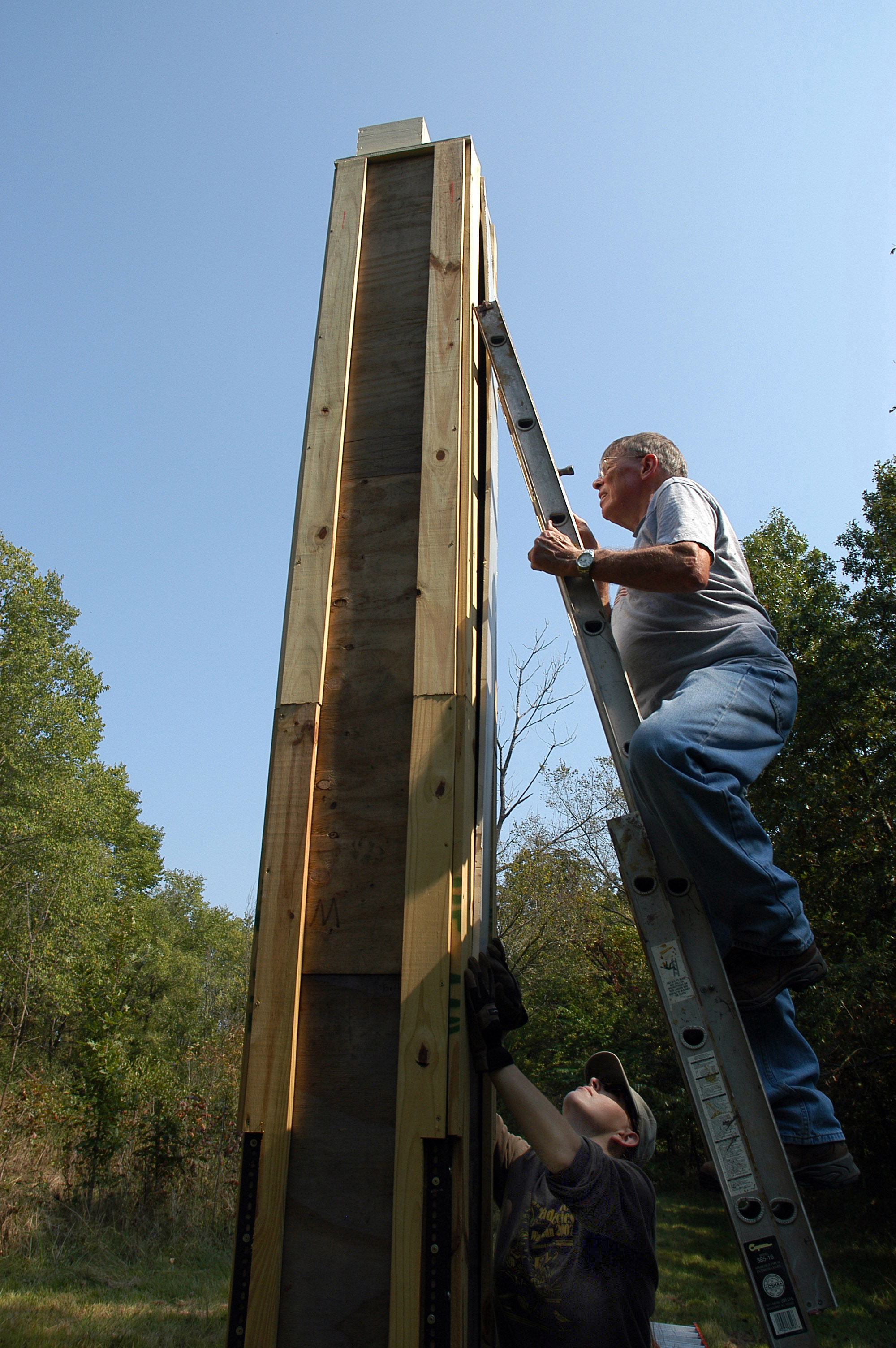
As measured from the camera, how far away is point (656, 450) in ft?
9.36

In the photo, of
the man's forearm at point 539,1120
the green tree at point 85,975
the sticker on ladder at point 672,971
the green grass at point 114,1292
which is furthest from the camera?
the green tree at point 85,975

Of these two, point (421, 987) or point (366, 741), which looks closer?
point (421, 987)

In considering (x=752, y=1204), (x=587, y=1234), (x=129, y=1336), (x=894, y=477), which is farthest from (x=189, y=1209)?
(x=894, y=477)

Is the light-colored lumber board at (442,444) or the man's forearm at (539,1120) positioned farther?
the light-colored lumber board at (442,444)

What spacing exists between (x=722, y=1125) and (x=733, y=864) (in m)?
0.55

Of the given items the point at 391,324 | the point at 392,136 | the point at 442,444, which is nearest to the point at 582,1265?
the point at 442,444

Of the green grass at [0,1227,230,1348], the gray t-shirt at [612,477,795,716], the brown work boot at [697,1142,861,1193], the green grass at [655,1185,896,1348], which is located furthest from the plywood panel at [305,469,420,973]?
the green grass at [655,1185,896,1348]

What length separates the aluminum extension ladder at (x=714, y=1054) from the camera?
165 centimetres

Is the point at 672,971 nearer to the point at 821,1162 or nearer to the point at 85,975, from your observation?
the point at 821,1162

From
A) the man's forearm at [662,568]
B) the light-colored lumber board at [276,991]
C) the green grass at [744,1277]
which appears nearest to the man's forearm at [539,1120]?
the light-colored lumber board at [276,991]

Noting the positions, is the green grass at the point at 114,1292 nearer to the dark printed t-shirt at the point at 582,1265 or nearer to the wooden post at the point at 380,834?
the dark printed t-shirt at the point at 582,1265

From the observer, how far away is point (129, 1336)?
636 centimetres

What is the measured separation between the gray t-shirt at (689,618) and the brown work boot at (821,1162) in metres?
1.16

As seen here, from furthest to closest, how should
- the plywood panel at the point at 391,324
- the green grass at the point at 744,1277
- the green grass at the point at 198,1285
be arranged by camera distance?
the green grass at the point at 744,1277, the green grass at the point at 198,1285, the plywood panel at the point at 391,324
